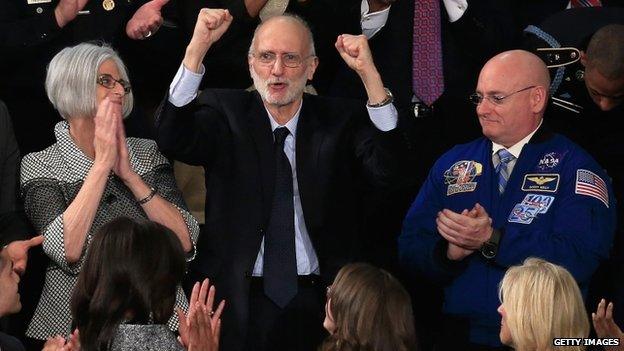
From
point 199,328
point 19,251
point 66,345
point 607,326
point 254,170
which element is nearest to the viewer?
point 66,345

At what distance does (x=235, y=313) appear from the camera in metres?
5.75


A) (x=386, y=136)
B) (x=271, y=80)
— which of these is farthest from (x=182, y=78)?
(x=386, y=136)

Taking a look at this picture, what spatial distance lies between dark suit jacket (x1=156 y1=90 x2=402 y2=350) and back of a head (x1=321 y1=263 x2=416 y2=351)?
3.00ft

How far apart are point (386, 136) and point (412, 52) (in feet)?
4.01

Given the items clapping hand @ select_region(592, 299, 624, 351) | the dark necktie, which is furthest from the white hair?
clapping hand @ select_region(592, 299, 624, 351)

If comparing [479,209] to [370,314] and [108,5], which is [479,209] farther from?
[108,5]

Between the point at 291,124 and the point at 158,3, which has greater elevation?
the point at 158,3

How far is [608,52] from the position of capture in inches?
252

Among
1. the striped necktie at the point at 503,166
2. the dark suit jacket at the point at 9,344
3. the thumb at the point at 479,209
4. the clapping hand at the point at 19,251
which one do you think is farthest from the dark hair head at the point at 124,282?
the striped necktie at the point at 503,166

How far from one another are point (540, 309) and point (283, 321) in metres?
1.43

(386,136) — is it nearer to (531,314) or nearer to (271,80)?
(271,80)

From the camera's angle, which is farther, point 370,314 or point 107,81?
point 107,81

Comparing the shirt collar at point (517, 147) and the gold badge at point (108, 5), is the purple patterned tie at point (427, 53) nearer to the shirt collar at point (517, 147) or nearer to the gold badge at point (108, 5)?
the shirt collar at point (517, 147)

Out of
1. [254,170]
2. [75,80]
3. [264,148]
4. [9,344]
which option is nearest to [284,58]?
[264,148]
